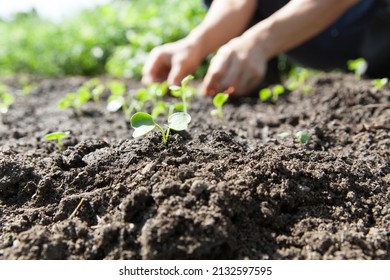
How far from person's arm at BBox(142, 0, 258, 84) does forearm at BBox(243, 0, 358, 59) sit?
0.35m

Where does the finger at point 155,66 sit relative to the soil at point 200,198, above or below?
above

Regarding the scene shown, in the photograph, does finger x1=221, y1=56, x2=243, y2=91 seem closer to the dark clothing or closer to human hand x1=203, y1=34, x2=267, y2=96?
human hand x1=203, y1=34, x2=267, y2=96

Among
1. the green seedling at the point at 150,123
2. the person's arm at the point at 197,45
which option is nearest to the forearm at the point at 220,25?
the person's arm at the point at 197,45

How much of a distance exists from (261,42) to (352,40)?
1207mm

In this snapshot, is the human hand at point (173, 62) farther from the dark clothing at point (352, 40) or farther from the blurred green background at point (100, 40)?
the blurred green background at point (100, 40)

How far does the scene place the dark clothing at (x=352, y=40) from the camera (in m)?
2.93

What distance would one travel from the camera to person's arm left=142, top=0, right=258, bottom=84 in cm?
248

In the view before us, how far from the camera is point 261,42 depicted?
2.33m

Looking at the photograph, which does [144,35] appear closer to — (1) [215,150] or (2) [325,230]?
(1) [215,150]

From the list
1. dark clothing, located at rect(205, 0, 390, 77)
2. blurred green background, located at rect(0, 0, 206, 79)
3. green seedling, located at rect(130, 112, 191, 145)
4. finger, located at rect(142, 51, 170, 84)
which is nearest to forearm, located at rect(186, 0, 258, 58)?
finger, located at rect(142, 51, 170, 84)

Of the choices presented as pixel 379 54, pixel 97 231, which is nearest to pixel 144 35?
pixel 379 54

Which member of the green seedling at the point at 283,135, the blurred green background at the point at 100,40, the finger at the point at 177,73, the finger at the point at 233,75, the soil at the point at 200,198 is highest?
the blurred green background at the point at 100,40

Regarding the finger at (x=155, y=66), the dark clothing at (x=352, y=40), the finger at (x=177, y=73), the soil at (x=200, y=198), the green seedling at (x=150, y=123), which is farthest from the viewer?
Result: the dark clothing at (x=352, y=40)

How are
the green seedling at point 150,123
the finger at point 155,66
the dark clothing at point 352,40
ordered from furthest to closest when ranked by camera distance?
1. the dark clothing at point 352,40
2. the finger at point 155,66
3. the green seedling at point 150,123
